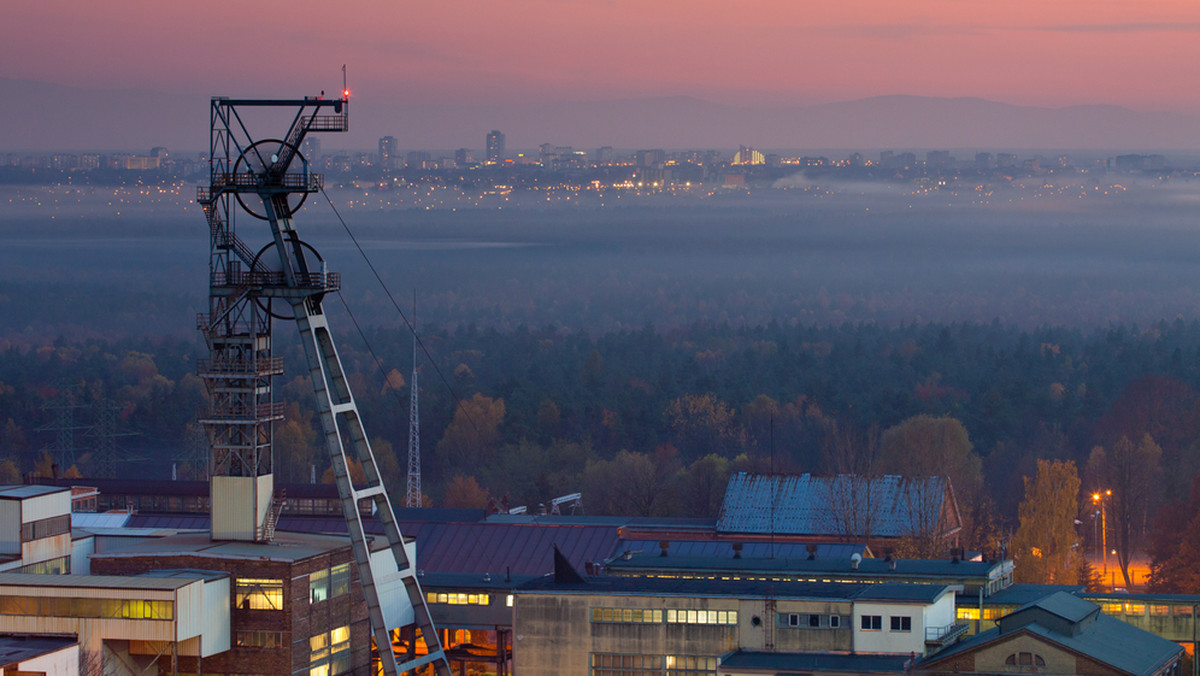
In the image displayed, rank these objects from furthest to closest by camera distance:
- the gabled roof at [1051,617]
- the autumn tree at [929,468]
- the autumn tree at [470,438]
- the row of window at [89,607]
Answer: the autumn tree at [470,438]
the autumn tree at [929,468]
the gabled roof at [1051,617]
the row of window at [89,607]

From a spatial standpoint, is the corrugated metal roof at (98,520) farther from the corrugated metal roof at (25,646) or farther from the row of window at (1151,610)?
the row of window at (1151,610)

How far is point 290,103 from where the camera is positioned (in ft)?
192

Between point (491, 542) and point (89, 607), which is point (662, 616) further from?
point (491, 542)

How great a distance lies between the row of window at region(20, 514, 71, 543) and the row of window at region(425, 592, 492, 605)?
13.7 meters

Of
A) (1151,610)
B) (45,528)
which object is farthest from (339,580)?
(1151,610)

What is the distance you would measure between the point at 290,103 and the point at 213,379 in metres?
10.3

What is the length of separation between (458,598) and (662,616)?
473 inches

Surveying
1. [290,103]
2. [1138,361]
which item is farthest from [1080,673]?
[1138,361]

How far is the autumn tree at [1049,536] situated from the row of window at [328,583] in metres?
41.4

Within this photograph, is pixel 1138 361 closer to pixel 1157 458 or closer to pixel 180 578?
A: pixel 1157 458

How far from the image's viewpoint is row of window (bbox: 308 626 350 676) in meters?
54.6

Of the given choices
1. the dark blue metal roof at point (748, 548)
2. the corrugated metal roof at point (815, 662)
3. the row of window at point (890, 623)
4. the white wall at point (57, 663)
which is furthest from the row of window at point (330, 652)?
the dark blue metal roof at point (748, 548)

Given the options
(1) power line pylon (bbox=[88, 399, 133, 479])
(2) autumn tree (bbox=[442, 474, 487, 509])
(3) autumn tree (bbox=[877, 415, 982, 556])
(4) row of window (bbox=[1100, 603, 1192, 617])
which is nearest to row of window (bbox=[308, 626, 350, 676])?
(4) row of window (bbox=[1100, 603, 1192, 617])

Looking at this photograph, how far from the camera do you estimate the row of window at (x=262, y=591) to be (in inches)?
2085
